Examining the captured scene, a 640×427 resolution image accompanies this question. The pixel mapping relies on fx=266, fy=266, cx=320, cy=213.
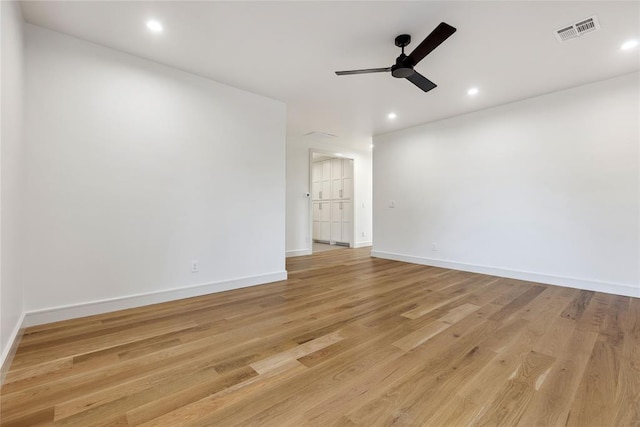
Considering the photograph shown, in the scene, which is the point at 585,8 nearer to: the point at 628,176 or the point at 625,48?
the point at 625,48

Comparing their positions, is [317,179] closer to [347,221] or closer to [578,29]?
[347,221]

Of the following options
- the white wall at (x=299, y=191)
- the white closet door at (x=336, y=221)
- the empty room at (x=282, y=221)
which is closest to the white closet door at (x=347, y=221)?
the white closet door at (x=336, y=221)

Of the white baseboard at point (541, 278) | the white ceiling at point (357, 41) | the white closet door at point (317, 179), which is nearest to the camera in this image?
the white ceiling at point (357, 41)

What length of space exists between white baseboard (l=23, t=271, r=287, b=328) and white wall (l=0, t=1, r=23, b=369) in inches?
6.8

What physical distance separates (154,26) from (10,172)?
1.57 meters

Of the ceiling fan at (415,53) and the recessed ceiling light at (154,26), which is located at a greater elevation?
the recessed ceiling light at (154,26)

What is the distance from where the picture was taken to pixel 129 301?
2643mm

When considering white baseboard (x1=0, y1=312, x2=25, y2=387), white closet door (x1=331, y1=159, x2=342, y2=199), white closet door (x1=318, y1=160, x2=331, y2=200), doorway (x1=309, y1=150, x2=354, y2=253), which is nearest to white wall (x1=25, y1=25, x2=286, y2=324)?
white baseboard (x1=0, y1=312, x2=25, y2=387)

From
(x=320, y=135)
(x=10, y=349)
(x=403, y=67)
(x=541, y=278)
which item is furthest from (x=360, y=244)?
(x=10, y=349)

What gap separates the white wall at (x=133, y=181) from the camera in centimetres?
229

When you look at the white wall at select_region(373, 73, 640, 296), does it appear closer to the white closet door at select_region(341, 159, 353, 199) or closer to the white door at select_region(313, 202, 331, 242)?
the white closet door at select_region(341, 159, 353, 199)

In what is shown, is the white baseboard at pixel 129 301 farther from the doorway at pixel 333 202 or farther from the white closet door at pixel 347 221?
the white closet door at pixel 347 221

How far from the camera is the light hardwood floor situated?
1.30 meters

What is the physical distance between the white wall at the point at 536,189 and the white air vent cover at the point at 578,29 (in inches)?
56.1
